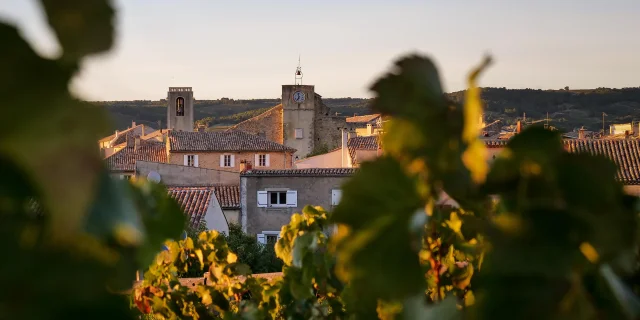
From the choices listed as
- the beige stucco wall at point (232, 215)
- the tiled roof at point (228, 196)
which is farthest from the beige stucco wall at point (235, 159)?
the beige stucco wall at point (232, 215)

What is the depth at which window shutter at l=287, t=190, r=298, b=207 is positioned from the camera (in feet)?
97.7

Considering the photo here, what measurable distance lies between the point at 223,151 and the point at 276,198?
1748 cm

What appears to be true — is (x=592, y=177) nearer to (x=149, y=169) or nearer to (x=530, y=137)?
(x=530, y=137)

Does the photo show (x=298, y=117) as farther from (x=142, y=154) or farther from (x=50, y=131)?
(x=50, y=131)

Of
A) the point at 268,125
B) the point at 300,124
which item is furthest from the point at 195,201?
the point at 300,124

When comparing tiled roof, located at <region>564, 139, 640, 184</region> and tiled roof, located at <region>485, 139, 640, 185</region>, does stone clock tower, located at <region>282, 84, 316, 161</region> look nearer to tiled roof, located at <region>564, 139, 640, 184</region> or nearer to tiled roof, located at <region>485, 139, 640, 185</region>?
tiled roof, located at <region>485, 139, 640, 185</region>

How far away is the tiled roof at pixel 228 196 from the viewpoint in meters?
30.9

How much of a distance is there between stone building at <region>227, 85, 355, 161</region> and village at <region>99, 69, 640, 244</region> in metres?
0.08

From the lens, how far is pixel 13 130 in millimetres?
547

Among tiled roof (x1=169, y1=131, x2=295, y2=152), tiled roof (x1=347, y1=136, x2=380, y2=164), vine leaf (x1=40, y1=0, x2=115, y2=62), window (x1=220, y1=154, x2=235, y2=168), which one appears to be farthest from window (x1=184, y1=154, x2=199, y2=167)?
vine leaf (x1=40, y1=0, x2=115, y2=62)

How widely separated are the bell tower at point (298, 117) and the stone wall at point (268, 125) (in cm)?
56

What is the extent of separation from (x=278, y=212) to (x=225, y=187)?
431 centimetres

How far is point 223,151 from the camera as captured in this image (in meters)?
47.0

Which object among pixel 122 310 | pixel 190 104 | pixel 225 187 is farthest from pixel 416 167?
pixel 190 104
